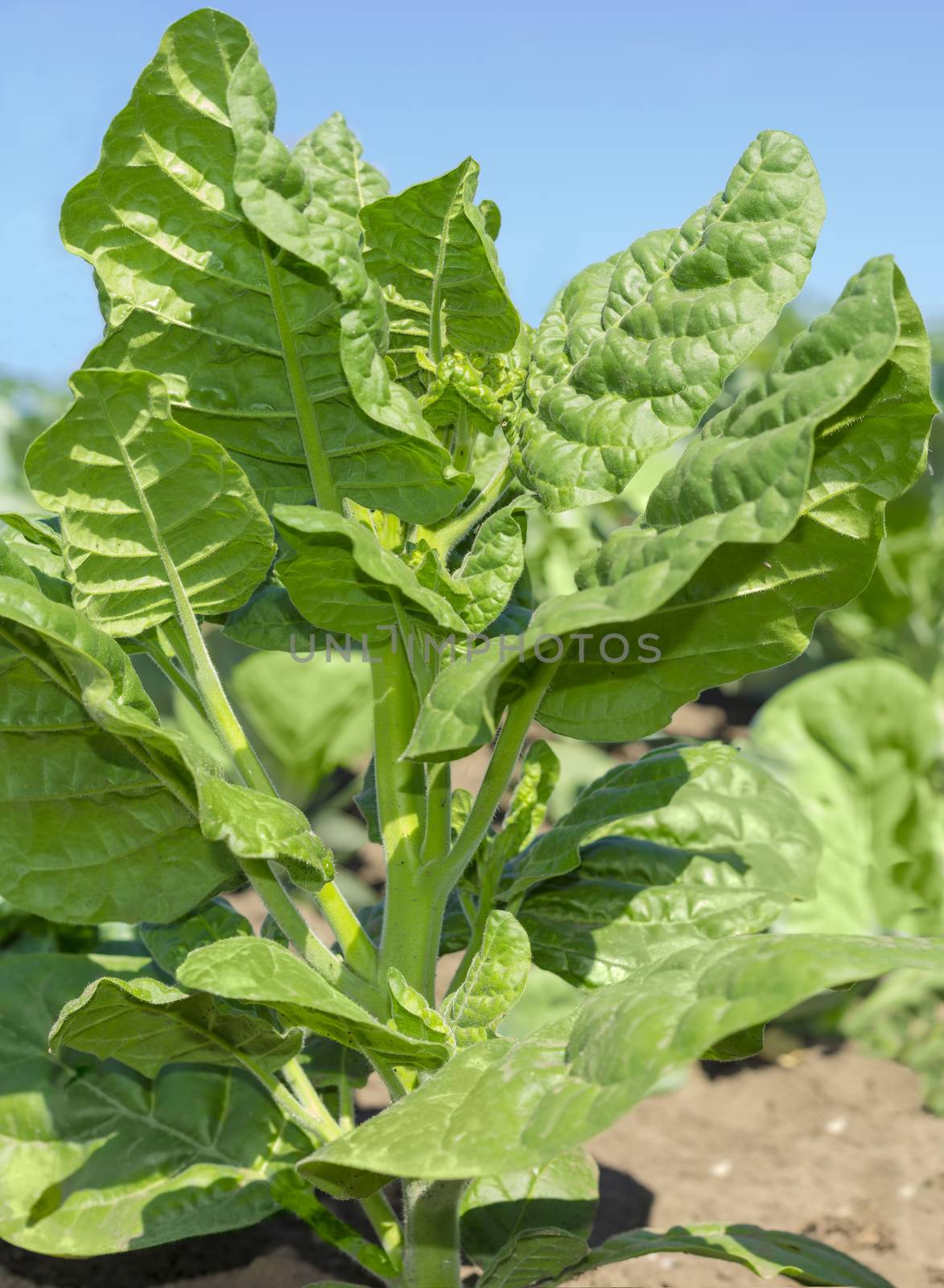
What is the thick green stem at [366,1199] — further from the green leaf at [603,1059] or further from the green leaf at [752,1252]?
the green leaf at [603,1059]

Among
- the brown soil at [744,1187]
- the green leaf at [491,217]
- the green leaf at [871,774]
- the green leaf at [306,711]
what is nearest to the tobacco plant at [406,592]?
the green leaf at [491,217]

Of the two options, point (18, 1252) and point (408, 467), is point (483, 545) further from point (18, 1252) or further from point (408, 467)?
point (18, 1252)

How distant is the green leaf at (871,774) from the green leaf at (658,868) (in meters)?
1.83

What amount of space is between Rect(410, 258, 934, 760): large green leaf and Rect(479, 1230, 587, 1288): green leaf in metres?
0.62

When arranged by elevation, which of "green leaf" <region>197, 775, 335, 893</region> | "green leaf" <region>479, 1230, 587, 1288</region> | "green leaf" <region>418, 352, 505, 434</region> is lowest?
"green leaf" <region>479, 1230, 587, 1288</region>

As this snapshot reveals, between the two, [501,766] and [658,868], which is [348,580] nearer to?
[501,766]

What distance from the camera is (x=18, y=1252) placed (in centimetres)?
212

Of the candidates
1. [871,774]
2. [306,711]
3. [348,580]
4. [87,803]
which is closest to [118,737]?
[87,803]

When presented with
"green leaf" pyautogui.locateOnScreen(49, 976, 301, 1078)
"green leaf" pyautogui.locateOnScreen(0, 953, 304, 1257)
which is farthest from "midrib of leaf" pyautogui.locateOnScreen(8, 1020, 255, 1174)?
"green leaf" pyautogui.locateOnScreen(49, 976, 301, 1078)

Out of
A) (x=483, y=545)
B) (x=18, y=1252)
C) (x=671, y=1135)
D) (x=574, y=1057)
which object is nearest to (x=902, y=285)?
(x=483, y=545)

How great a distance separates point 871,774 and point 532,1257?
7.91 ft

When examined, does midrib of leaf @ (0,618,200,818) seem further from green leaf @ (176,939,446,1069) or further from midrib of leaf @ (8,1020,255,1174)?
midrib of leaf @ (8,1020,255,1174)

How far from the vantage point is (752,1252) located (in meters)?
1.61

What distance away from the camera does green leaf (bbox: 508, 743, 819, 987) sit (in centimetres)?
154
